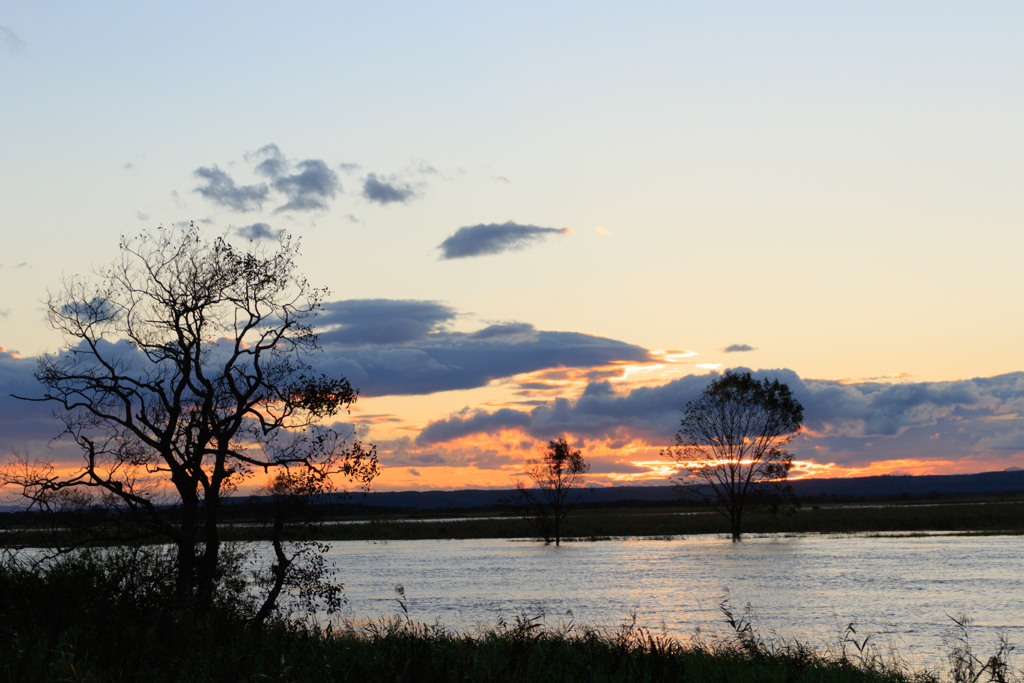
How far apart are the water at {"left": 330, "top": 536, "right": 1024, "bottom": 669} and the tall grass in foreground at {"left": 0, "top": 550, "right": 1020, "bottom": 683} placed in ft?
13.9

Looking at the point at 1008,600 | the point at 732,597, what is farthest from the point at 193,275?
the point at 1008,600

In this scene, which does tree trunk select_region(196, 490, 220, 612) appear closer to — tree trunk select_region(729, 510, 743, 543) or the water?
the water

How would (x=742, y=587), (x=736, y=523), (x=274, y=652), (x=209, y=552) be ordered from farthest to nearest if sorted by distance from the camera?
(x=736, y=523), (x=742, y=587), (x=209, y=552), (x=274, y=652)

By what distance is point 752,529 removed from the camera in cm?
10300

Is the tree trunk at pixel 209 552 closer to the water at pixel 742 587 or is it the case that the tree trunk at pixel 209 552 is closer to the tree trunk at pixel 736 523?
the water at pixel 742 587

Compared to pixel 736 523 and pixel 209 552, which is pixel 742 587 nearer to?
pixel 209 552

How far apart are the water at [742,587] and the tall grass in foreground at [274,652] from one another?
4222mm

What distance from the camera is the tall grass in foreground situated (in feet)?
37.8

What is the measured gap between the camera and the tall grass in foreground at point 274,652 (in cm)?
1153

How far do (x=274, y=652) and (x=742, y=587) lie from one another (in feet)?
Result: 114

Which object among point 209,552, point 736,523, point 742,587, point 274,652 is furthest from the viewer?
point 736,523

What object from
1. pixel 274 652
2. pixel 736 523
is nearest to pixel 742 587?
pixel 274 652

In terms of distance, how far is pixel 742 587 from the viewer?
42875 mm

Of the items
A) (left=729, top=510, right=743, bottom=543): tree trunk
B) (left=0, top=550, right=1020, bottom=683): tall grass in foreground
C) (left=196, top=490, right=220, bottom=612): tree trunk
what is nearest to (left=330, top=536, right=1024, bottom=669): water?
(left=0, top=550, right=1020, bottom=683): tall grass in foreground
